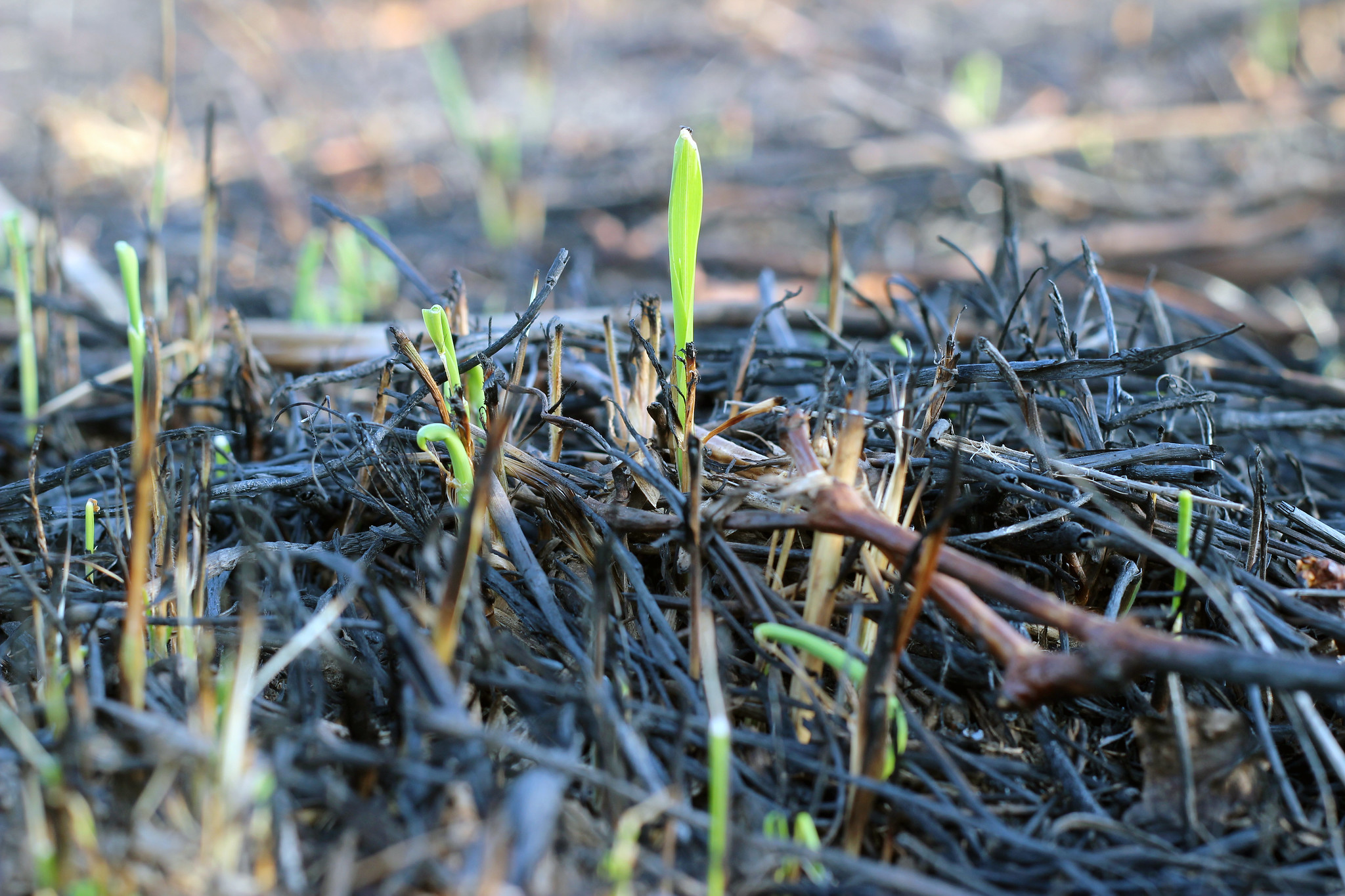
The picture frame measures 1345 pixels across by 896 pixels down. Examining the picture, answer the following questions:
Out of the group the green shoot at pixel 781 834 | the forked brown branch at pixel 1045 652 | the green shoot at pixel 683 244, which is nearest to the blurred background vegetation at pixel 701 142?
the green shoot at pixel 683 244

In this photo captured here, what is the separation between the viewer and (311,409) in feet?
4.70

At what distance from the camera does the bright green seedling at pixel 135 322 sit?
1.05m

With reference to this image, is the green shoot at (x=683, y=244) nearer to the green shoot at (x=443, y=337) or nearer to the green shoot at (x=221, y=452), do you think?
the green shoot at (x=443, y=337)

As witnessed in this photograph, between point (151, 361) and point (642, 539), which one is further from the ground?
point (151, 361)

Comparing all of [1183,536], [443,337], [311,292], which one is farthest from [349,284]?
[1183,536]

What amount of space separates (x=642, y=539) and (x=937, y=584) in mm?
351

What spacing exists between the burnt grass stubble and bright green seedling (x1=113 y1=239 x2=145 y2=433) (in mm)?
88

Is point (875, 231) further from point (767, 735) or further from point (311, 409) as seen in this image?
point (767, 735)

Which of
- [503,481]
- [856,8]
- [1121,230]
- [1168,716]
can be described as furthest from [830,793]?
[856,8]

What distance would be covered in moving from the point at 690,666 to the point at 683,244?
0.45 m

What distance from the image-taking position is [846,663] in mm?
738

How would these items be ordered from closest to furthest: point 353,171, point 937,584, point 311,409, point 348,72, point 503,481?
1. point 937,584
2. point 503,481
3. point 311,409
4. point 353,171
5. point 348,72

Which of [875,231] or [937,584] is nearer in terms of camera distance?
[937,584]

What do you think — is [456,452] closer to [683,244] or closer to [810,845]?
[683,244]
